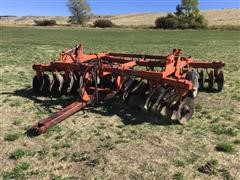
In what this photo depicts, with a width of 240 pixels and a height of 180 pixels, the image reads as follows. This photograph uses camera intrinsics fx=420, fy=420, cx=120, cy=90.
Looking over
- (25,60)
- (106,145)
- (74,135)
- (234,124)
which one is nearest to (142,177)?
(106,145)

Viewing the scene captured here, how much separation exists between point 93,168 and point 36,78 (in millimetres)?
5047

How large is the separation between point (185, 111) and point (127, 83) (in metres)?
1.60

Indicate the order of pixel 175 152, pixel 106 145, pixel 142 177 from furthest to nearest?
pixel 106 145 < pixel 175 152 < pixel 142 177

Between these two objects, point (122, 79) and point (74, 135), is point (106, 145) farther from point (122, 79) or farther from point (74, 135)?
point (122, 79)

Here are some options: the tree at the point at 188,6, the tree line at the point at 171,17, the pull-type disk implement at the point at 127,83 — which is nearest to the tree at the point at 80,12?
the tree line at the point at 171,17

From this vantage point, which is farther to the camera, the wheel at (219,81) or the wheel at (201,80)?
the wheel at (201,80)

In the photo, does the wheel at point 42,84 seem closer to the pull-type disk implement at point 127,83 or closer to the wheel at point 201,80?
the pull-type disk implement at point 127,83

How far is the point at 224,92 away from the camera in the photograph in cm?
1060

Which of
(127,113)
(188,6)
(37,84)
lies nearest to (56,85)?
(37,84)

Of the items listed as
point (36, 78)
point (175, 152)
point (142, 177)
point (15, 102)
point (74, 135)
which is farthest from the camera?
point (36, 78)

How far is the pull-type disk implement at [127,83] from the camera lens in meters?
7.85

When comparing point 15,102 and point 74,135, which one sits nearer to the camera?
point 74,135

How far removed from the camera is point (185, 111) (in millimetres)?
7852

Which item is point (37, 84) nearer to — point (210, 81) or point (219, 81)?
point (210, 81)
